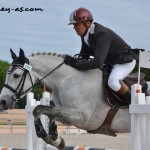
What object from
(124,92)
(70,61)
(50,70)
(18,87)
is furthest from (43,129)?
(124,92)

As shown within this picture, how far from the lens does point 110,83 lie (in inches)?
245

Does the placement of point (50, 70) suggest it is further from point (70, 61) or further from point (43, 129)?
point (43, 129)

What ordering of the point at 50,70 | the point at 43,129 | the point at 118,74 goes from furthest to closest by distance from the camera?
the point at 50,70
the point at 118,74
the point at 43,129

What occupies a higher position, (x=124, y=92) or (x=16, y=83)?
(x=16, y=83)

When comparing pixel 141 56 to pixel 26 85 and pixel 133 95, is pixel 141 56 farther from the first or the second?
pixel 26 85

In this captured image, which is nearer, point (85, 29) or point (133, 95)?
point (133, 95)

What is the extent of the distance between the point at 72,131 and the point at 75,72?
53.4 ft

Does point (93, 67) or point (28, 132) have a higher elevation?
point (93, 67)

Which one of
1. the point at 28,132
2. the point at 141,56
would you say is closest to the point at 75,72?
the point at 141,56

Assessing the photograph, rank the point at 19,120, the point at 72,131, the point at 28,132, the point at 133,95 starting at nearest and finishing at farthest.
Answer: the point at 133,95 < the point at 28,132 < the point at 72,131 < the point at 19,120

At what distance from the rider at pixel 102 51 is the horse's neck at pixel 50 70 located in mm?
120

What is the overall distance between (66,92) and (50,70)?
0.44 meters

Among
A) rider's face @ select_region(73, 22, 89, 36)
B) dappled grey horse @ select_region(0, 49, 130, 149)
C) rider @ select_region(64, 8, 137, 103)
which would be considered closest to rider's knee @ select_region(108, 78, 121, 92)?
rider @ select_region(64, 8, 137, 103)

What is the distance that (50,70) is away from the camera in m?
6.51
